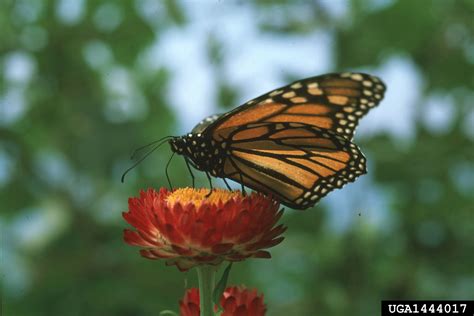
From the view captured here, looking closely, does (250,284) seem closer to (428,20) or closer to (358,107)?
(428,20)

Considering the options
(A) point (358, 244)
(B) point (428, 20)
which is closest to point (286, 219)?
(A) point (358, 244)

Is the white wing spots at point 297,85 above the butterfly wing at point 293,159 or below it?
above

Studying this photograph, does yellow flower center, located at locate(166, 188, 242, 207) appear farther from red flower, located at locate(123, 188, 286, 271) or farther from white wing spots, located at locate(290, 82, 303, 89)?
white wing spots, located at locate(290, 82, 303, 89)

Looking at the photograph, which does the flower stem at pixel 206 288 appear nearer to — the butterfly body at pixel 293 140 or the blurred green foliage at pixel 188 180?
the butterfly body at pixel 293 140

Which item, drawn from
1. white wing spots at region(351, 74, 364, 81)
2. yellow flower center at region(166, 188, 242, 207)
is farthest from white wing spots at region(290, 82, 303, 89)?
yellow flower center at region(166, 188, 242, 207)

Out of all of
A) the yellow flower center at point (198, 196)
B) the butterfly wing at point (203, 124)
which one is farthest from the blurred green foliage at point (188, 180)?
the yellow flower center at point (198, 196)
